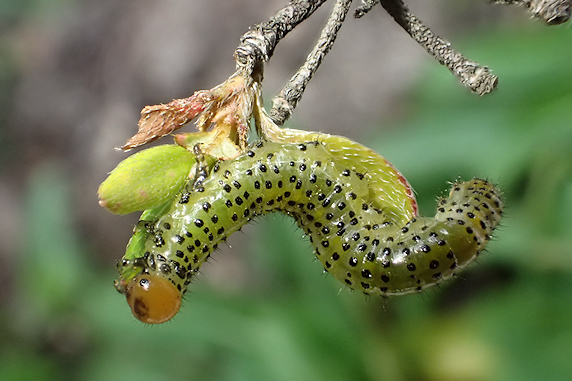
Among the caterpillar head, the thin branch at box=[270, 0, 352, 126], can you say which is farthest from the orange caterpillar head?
the thin branch at box=[270, 0, 352, 126]

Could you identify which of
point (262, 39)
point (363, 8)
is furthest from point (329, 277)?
point (262, 39)

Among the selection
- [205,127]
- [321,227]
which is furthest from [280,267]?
[205,127]

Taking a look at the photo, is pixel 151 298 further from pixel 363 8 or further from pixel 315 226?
pixel 363 8

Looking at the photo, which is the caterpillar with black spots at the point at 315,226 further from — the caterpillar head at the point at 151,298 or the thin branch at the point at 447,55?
the thin branch at the point at 447,55

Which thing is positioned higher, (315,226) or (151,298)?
(315,226)

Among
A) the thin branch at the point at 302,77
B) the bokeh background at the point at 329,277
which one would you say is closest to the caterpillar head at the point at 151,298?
the thin branch at the point at 302,77

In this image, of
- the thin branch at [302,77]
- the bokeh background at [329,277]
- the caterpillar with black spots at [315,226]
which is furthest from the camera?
the bokeh background at [329,277]

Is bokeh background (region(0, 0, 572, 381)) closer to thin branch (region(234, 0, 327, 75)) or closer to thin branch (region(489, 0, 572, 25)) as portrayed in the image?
thin branch (region(489, 0, 572, 25))
